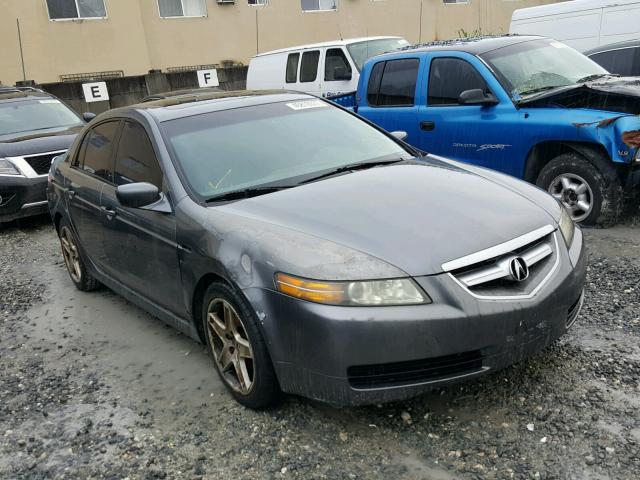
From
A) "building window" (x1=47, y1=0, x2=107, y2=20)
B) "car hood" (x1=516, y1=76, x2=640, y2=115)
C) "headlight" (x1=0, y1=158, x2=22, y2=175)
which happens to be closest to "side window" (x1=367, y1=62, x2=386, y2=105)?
"car hood" (x1=516, y1=76, x2=640, y2=115)

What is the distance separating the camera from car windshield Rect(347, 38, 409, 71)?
10898 mm

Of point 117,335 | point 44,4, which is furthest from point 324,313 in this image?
point 44,4

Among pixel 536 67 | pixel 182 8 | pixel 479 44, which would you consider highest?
pixel 182 8

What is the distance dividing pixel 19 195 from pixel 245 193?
545cm

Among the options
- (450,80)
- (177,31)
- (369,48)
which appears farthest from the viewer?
(177,31)

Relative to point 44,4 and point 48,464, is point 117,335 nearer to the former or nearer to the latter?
point 48,464

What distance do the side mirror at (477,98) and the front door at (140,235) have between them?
3.35 m

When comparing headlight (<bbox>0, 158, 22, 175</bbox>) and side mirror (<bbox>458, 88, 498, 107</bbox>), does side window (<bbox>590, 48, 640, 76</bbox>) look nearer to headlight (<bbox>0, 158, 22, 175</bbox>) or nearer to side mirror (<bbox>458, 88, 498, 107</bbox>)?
side mirror (<bbox>458, 88, 498, 107</bbox>)

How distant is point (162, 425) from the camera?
3.28 m

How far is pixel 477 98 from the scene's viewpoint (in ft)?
20.0

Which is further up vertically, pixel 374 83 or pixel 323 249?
pixel 374 83

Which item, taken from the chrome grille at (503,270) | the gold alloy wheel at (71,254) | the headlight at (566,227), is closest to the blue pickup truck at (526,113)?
the headlight at (566,227)

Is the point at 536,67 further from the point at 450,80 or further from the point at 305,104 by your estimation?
the point at 305,104

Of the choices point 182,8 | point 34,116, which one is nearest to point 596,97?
point 34,116
